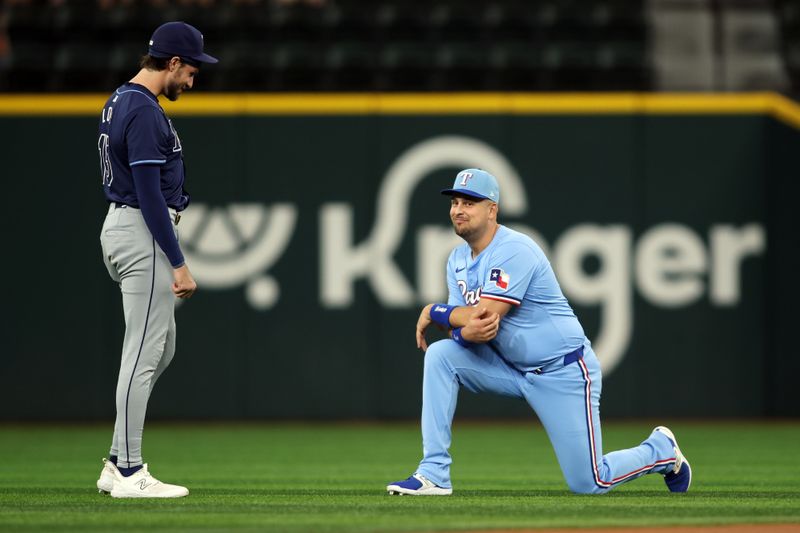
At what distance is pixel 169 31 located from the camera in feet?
17.0

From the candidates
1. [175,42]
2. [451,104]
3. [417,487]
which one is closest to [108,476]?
[417,487]

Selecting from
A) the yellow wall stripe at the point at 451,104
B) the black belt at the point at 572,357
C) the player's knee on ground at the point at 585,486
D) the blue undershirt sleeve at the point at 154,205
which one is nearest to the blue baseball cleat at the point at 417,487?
the player's knee on ground at the point at 585,486

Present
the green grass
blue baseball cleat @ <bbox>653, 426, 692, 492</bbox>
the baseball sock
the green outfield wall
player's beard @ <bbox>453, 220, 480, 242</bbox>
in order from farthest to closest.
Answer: the green outfield wall
blue baseball cleat @ <bbox>653, 426, 692, 492</bbox>
player's beard @ <bbox>453, 220, 480, 242</bbox>
the baseball sock
the green grass

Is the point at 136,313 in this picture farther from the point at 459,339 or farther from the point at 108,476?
the point at 459,339

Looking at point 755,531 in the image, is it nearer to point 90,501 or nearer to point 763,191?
point 90,501

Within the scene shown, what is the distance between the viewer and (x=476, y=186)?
17.5ft

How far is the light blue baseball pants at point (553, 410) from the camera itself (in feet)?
17.5

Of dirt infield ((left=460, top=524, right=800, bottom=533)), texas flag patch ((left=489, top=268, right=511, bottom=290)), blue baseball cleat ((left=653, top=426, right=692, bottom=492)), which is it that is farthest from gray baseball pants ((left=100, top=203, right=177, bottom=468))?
blue baseball cleat ((left=653, top=426, right=692, bottom=492))

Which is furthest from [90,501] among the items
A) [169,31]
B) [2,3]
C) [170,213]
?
[2,3]

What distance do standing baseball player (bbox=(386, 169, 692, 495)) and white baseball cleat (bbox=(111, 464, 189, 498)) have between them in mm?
966

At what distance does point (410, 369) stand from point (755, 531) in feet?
20.2

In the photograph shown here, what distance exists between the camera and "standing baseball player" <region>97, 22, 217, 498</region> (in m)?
5.09

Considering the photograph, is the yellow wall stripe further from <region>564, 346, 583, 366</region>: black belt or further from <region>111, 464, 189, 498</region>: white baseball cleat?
<region>111, 464, 189, 498</region>: white baseball cleat

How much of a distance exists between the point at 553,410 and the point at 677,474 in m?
0.71
